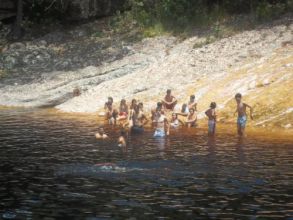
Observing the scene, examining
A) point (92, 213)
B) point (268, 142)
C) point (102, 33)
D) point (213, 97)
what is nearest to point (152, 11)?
point (102, 33)

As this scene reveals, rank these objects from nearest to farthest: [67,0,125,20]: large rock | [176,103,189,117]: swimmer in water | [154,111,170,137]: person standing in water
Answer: [154,111,170,137]: person standing in water
[176,103,189,117]: swimmer in water
[67,0,125,20]: large rock

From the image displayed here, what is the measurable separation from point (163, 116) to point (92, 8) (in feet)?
114

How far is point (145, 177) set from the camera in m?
19.7

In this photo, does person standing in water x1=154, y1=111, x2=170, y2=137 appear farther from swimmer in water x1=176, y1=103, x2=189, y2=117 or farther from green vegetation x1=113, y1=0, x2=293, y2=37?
green vegetation x1=113, y1=0, x2=293, y2=37

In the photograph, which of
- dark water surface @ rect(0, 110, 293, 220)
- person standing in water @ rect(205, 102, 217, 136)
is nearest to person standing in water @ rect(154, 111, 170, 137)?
dark water surface @ rect(0, 110, 293, 220)

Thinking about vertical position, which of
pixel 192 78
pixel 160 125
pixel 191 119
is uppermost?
pixel 192 78

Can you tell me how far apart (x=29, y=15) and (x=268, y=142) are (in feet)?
142

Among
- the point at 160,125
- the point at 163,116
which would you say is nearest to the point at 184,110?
the point at 163,116

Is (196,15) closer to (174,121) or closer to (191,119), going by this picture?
(174,121)

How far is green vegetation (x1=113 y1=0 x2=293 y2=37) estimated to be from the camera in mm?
48781

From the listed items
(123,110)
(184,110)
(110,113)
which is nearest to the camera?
(184,110)

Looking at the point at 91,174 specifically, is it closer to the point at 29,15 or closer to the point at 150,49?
the point at 150,49

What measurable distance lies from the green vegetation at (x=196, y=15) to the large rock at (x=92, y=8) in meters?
3.34

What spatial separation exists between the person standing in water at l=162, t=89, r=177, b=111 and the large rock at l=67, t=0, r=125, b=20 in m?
28.4
